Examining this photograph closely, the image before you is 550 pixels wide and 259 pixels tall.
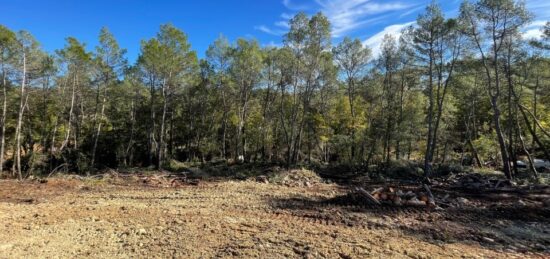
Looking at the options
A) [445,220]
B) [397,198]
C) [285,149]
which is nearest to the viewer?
[445,220]

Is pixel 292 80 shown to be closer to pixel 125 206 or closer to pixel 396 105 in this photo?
pixel 396 105

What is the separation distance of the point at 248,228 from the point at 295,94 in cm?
1637

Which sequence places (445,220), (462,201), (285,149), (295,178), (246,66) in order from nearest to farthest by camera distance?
(445,220)
(462,201)
(295,178)
(246,66)
(285,149)

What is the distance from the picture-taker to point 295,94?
75.6ft

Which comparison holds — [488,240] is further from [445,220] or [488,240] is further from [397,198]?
[397,198]

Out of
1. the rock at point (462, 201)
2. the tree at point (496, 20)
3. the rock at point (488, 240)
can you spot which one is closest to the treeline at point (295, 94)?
the tree at point (496, 20)

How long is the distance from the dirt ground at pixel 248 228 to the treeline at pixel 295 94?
10031 millimetres

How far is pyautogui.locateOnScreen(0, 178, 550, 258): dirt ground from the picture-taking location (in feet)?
19.7

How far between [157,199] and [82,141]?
859 inches

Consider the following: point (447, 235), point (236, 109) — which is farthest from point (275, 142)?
point (447, 235)

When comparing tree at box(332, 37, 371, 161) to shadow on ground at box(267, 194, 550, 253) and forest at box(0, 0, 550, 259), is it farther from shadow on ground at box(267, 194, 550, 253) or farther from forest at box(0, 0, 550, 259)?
shadow on ground at box(267, 194, 550, 253)

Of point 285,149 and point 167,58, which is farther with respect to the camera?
point 285,149

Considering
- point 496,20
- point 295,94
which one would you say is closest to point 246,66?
point 295,94

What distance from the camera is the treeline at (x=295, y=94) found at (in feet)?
61.8
